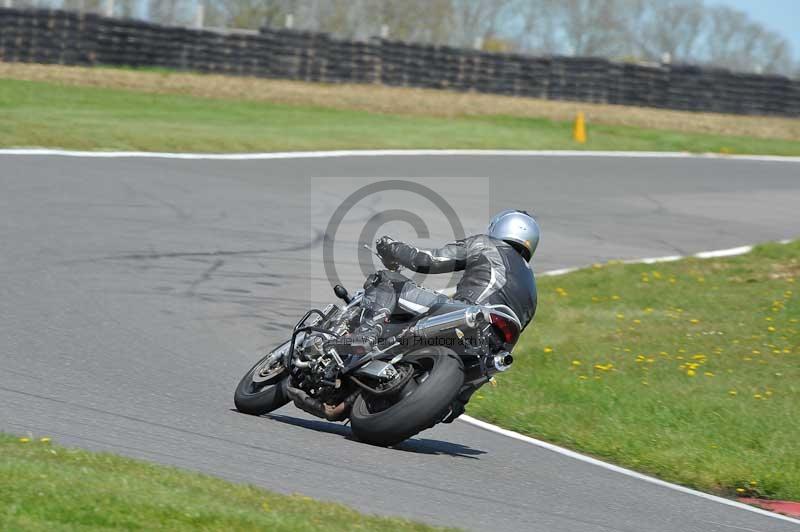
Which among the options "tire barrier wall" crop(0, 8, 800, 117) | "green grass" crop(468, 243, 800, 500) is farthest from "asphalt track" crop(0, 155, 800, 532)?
"tire barrier wall" crop(0, 8, 800, 117)

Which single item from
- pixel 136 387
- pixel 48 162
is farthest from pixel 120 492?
pixel 48 162

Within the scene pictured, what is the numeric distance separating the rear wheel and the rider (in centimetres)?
66

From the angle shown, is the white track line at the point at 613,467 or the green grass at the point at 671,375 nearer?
the white track line at the point at 613,467

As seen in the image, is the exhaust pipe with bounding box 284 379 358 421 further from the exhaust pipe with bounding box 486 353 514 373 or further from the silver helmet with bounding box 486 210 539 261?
the silver helmet with bounding box 486 210 539 261

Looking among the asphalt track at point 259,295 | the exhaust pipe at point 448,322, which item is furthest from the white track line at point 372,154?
the exhaust pipe at point 448,322

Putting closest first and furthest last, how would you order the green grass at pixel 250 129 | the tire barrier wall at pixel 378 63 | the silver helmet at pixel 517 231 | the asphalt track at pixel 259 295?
the asphalt track at pixel 259 295, the silver helmet at pixel 517 231, the green grass at pixel 250 129, the tire barrier wall at pixel 378 63

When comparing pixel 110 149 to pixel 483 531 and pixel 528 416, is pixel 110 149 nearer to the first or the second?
pixel 528 416

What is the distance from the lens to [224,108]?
88.3 feet

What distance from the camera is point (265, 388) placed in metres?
7.78

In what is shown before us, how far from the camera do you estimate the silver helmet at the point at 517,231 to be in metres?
7.60

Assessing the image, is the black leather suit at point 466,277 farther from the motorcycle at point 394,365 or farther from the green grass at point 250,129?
the green grass at point 250,129

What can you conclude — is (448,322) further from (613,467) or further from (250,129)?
(250,129)

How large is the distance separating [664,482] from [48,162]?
11.4 m

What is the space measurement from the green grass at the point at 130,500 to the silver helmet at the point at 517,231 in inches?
96.3
